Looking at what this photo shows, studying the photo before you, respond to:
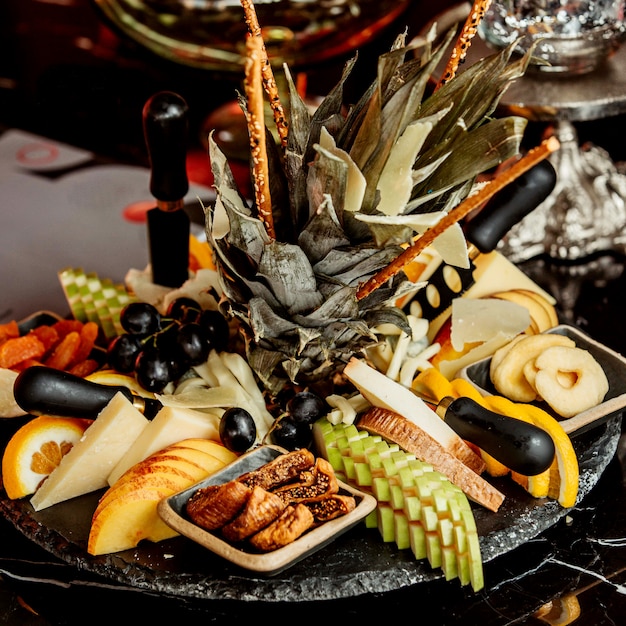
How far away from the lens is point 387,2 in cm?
221

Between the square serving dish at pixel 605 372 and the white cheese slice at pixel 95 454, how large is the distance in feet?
1.53

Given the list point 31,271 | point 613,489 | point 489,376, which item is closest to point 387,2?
point 31,271

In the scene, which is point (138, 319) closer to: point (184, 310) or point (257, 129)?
point (184, 310)

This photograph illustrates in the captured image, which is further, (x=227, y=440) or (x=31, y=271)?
(x=31, y=271)

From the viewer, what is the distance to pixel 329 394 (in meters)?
1.24

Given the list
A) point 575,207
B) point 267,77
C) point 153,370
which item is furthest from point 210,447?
point 575,207

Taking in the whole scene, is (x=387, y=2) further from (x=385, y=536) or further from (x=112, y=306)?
(x=385, y=536)

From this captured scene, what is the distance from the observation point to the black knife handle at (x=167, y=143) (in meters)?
1.25

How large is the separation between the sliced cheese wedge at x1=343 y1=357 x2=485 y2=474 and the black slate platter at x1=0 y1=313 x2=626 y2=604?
63 millimetres

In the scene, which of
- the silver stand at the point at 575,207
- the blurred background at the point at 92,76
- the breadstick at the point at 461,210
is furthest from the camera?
the blurred background at the point at 92,76

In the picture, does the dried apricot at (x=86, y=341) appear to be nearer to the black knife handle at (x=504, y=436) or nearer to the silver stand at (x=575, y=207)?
the black knife handle at (x=504, y=436)

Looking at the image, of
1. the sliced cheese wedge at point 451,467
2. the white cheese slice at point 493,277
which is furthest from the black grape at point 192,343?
the white cheese slice at point 493,277

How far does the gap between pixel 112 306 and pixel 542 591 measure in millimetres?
783

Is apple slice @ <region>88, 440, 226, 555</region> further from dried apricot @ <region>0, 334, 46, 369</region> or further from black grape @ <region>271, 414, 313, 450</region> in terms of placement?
dried apricot @ <region>0, 334, 46, 369</region>
